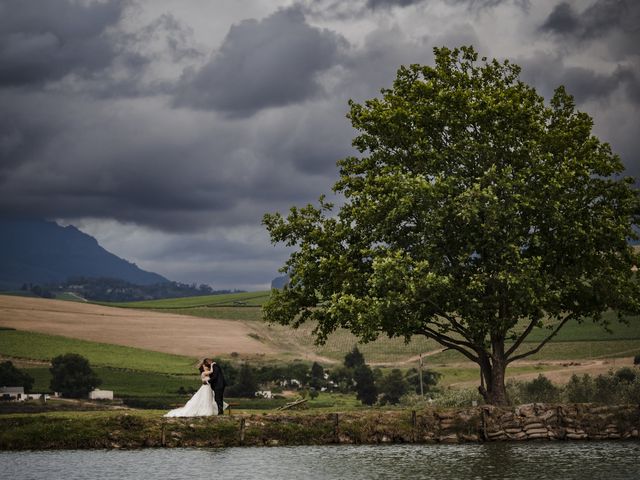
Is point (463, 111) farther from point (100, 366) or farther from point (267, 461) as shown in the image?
point (100, 366)

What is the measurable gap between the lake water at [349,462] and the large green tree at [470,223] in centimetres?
900

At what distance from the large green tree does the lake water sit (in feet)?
29.5

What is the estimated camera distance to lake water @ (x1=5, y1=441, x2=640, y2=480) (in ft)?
127

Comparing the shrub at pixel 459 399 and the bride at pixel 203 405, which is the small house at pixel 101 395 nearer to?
the shrub at pixel 459 399

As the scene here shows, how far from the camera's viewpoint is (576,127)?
61.6 meters

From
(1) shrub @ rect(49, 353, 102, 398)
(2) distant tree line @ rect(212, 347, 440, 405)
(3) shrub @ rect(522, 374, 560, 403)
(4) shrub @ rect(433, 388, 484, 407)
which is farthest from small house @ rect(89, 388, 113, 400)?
(3) shrub @ rect(522, 374, 560, 403)

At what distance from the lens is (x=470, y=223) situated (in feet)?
186

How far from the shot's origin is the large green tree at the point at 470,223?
183ft

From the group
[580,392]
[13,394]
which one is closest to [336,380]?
[13,394]

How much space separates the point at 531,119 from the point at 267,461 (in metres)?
28.7

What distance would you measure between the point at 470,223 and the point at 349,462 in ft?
62.6

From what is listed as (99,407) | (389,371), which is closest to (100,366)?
(99,407)

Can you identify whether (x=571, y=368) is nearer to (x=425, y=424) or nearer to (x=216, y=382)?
(x=425, y=424)

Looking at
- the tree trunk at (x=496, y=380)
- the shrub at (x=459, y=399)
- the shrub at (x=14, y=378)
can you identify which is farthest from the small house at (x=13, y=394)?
the tree trunk at (x=496, y=380)
